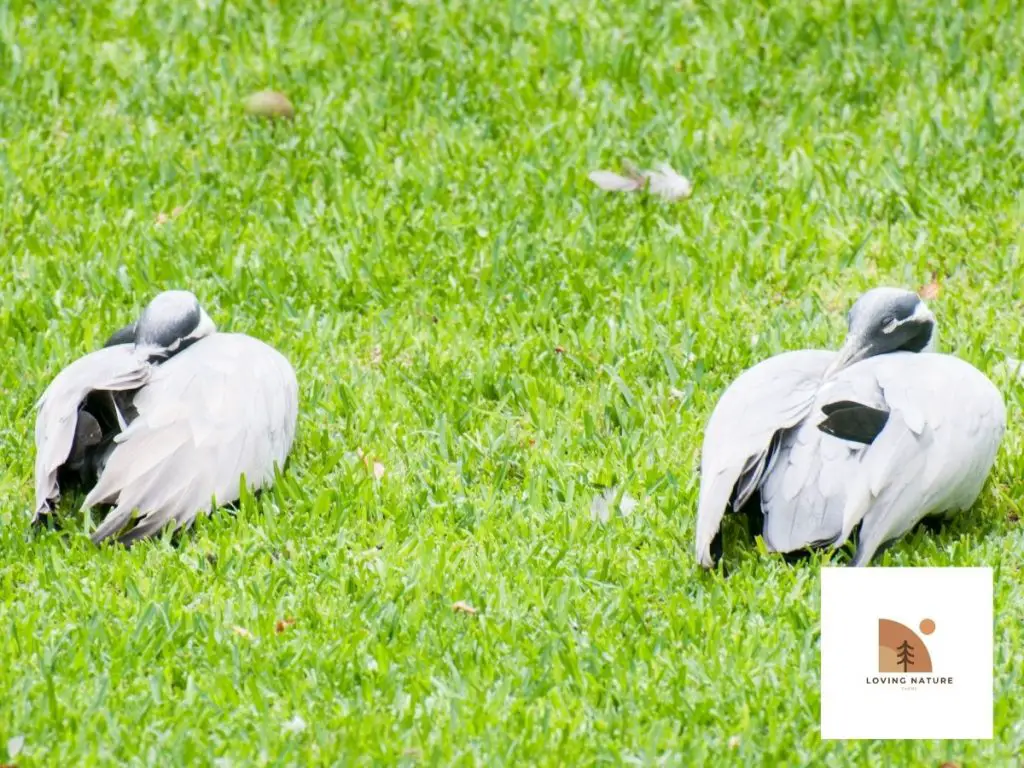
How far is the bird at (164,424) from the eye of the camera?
13.8 ft

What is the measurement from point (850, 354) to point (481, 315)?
1.44 meters

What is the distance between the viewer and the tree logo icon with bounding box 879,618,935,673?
3.68 meters

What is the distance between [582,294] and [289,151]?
5.09 feet

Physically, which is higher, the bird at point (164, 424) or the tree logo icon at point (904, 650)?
the bird at point (164, 424)

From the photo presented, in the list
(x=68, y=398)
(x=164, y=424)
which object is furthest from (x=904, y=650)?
(x=68, y=398)

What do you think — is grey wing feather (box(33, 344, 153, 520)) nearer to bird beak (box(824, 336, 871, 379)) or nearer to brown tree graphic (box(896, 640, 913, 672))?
bird beak (box(824, 336, 871, 379))

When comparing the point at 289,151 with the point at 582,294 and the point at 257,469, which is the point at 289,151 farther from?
the point at 257,469

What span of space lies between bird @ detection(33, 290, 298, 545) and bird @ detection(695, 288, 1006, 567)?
4.12 feet

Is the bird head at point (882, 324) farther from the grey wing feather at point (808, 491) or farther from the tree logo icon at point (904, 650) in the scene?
the tree logo icon at point (904, 650)

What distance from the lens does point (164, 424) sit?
4.29 metres

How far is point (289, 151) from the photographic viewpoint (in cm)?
634

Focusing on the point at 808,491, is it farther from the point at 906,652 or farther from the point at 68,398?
the point at 68,398

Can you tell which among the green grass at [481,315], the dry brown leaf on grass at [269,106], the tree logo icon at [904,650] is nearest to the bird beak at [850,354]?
the green grass at [481,315]

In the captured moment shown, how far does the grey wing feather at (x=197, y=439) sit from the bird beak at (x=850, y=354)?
156cm
